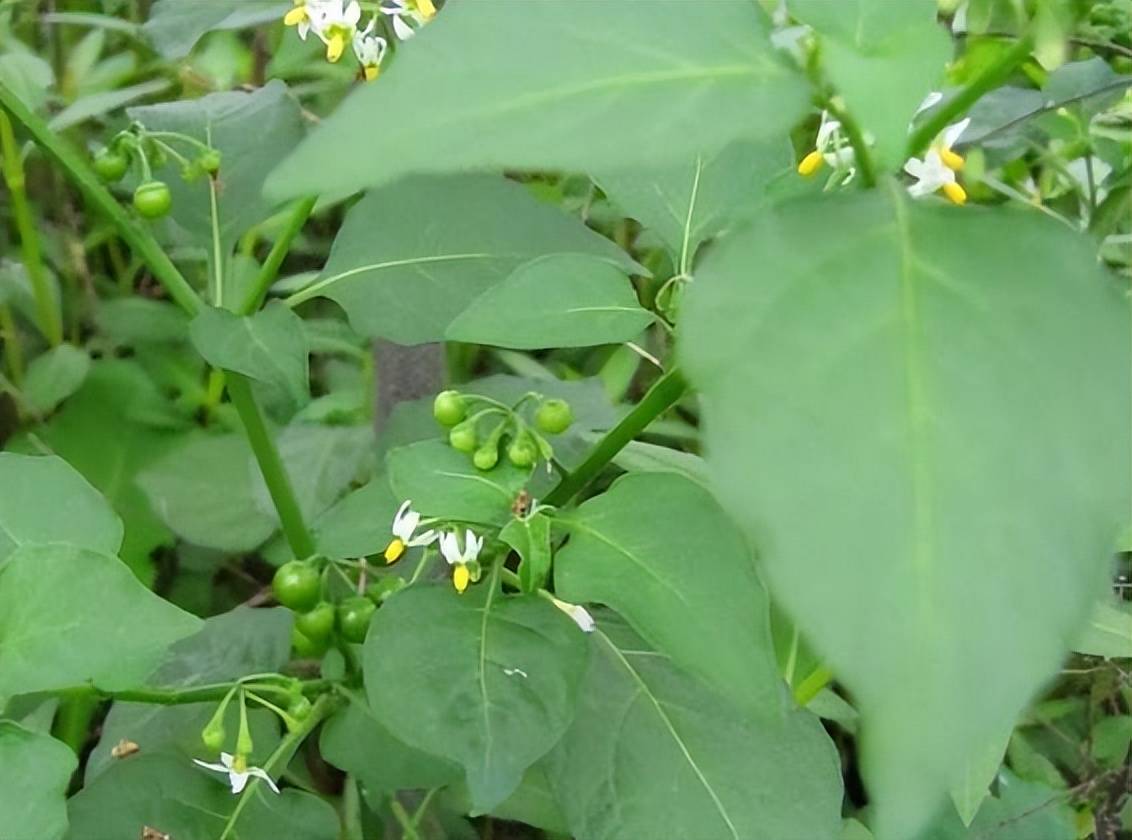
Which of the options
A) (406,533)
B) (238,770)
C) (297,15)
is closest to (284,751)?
(238,770)

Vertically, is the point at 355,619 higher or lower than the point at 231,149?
lower

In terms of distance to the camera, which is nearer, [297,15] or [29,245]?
[297,15]

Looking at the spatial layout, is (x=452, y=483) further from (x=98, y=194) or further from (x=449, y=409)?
(x=98, y=194)

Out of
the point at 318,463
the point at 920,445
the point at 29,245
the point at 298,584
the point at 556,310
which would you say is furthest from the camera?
the point at 29,245

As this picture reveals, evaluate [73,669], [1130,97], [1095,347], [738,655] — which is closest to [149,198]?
[73,669]

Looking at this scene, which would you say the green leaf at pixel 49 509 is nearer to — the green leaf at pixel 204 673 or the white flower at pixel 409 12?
the green leaf at pixel 204 673

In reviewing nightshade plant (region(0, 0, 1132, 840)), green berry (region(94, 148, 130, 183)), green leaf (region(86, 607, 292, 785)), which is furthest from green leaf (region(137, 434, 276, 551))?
green berry (region(94, 148, 130, 183))
